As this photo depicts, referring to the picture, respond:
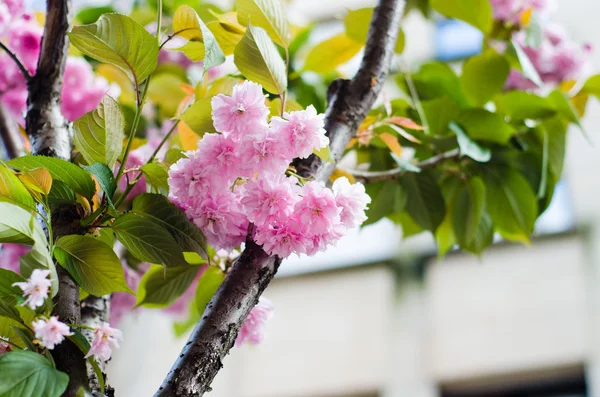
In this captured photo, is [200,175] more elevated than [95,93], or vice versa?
[95,93]

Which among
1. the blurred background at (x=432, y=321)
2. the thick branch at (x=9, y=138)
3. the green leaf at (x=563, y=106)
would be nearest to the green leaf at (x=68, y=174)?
the thick branch at (x=9, y=138)

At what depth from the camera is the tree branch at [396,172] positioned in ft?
2.13

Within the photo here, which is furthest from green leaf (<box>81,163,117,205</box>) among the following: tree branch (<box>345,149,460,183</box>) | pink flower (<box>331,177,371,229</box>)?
tree branch (<box>345,149,460,183</box>)

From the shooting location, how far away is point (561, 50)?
1.04 m

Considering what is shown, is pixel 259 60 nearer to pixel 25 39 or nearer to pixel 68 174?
pixel 68 174

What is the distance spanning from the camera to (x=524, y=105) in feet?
2.43

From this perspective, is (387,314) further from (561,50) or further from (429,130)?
(429,130)

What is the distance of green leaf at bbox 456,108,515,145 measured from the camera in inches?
27.4

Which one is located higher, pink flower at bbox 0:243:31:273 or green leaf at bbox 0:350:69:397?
pink flower at bbox 0:243:31:273

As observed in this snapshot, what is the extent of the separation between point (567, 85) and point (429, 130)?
0.81 feet

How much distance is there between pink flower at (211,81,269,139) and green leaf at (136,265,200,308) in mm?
196

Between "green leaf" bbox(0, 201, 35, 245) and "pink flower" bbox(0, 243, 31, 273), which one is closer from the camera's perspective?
"green leaf" bbox(0, 201, 35, 245)

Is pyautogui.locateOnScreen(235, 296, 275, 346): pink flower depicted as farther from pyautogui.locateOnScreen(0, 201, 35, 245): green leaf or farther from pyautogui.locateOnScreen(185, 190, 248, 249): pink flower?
pyautogui.locateOnScreen(0, 201, 35, 245): green leaf

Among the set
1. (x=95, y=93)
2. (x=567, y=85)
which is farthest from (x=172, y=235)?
(x=567, y=85)
